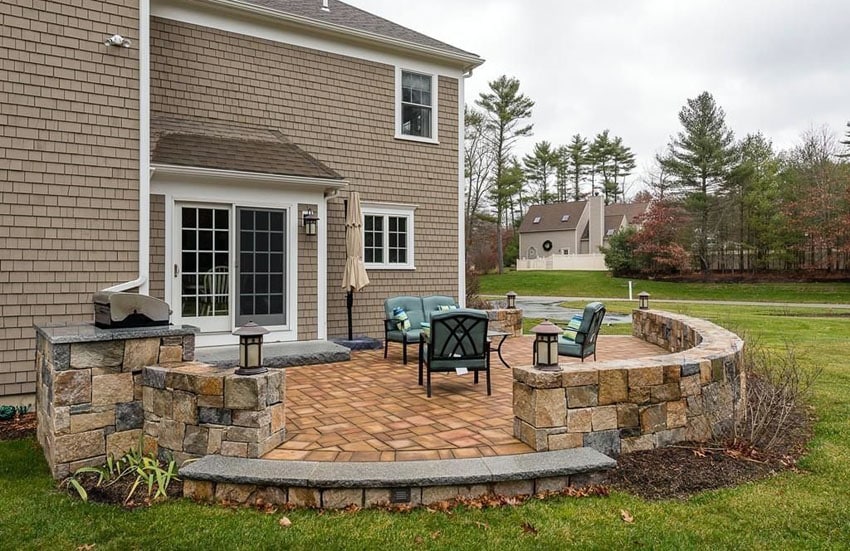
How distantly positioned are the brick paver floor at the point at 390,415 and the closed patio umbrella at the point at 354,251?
1.25 m

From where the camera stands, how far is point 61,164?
5.59 metres


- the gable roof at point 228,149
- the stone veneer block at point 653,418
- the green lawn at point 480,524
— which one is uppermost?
the gable roof at point 228,149

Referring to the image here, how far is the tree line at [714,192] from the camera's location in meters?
23.7

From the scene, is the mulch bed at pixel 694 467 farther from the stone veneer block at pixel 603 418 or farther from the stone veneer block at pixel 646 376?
the stone veneer block at pixel 646 376

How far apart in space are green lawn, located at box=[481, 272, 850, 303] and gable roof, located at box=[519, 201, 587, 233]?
8.15 meters

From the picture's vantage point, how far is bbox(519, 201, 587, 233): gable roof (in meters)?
40.2

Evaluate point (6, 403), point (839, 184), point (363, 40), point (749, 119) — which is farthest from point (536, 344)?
point (749, 119)

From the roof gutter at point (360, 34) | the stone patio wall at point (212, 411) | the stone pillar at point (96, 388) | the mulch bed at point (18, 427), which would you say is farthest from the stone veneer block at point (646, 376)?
the roof gutter at point (360, 34)

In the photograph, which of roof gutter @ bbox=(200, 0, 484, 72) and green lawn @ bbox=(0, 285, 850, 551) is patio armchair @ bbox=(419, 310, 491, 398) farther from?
roof gutter @ bbox=(200, 0, 484, 72)

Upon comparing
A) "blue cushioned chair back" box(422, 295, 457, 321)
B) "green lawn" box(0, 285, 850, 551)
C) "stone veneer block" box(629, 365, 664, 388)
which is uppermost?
"blue cushioned chair back" box(422, 295, 457, 321)

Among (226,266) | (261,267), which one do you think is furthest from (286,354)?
(226,266)

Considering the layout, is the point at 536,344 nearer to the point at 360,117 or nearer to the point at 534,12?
the point at 360,117

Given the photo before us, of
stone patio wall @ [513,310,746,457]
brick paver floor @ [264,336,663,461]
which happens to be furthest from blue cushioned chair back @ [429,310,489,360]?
stone patio wall @ [513,310,746,457]

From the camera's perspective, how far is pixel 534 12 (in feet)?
51.3
